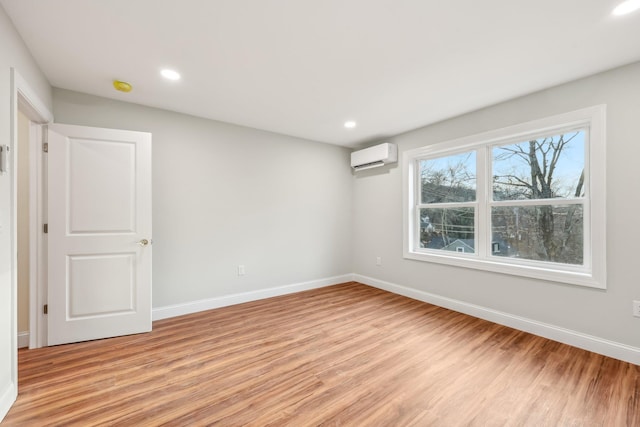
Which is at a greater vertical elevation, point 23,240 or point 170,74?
point 170,74

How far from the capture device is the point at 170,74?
234cm

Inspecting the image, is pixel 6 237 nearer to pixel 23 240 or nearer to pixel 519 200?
pixel 23 240

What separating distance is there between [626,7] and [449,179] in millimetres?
2143

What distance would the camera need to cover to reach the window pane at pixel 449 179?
3354 millimetres

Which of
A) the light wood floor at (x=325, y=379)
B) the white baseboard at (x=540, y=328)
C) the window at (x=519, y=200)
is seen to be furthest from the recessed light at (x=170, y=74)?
the white baseboard at (x=540, y=328)

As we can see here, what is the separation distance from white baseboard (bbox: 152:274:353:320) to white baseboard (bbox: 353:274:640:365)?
1.31 m

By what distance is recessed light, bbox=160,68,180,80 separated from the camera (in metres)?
2.29

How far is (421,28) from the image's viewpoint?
176 centimetres

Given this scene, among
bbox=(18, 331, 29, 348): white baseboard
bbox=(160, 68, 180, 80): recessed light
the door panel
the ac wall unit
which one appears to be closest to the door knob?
the door panel

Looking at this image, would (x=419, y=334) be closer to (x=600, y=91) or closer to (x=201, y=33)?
(x=600, y=91)

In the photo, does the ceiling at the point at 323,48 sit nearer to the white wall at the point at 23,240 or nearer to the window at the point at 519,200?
the window at the point at 519,200

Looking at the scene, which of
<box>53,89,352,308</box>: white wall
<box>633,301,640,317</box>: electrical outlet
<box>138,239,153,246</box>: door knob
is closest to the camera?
<box>633,301,640,317</box>: electrical outlet

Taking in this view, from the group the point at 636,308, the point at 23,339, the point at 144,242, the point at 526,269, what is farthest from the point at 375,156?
the point at 23,339

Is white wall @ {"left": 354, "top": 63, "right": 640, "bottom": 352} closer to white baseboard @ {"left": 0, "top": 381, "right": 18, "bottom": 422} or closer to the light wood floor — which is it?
the light wood floor
